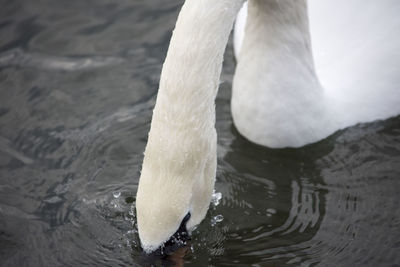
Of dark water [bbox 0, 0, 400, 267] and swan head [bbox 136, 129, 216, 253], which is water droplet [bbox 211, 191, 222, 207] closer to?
dark water [bbox 0, 0, 400, 267]

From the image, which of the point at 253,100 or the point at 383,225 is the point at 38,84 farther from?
the point at 383,225

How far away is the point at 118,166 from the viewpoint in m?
5.54

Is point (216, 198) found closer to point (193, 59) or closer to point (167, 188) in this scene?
point (167, 188)

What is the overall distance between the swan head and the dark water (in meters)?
0.32

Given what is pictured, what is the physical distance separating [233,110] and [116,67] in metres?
1.61

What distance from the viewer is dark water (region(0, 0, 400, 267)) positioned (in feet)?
15.7

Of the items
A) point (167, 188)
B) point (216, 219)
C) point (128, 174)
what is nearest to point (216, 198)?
point (216, 219)

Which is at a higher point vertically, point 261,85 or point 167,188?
point 167,188

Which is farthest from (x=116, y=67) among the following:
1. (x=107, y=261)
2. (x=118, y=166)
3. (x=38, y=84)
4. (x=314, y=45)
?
(x=107, y=261)

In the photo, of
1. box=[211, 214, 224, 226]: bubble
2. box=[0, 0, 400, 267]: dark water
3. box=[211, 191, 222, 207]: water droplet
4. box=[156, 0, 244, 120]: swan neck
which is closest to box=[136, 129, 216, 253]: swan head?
box=[156, 0, 244, 120]: swan neck

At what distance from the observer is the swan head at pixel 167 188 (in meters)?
3.78

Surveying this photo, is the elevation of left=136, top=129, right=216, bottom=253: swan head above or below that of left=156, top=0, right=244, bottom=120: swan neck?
below

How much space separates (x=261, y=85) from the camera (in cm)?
539

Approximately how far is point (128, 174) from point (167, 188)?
5.56 ft
